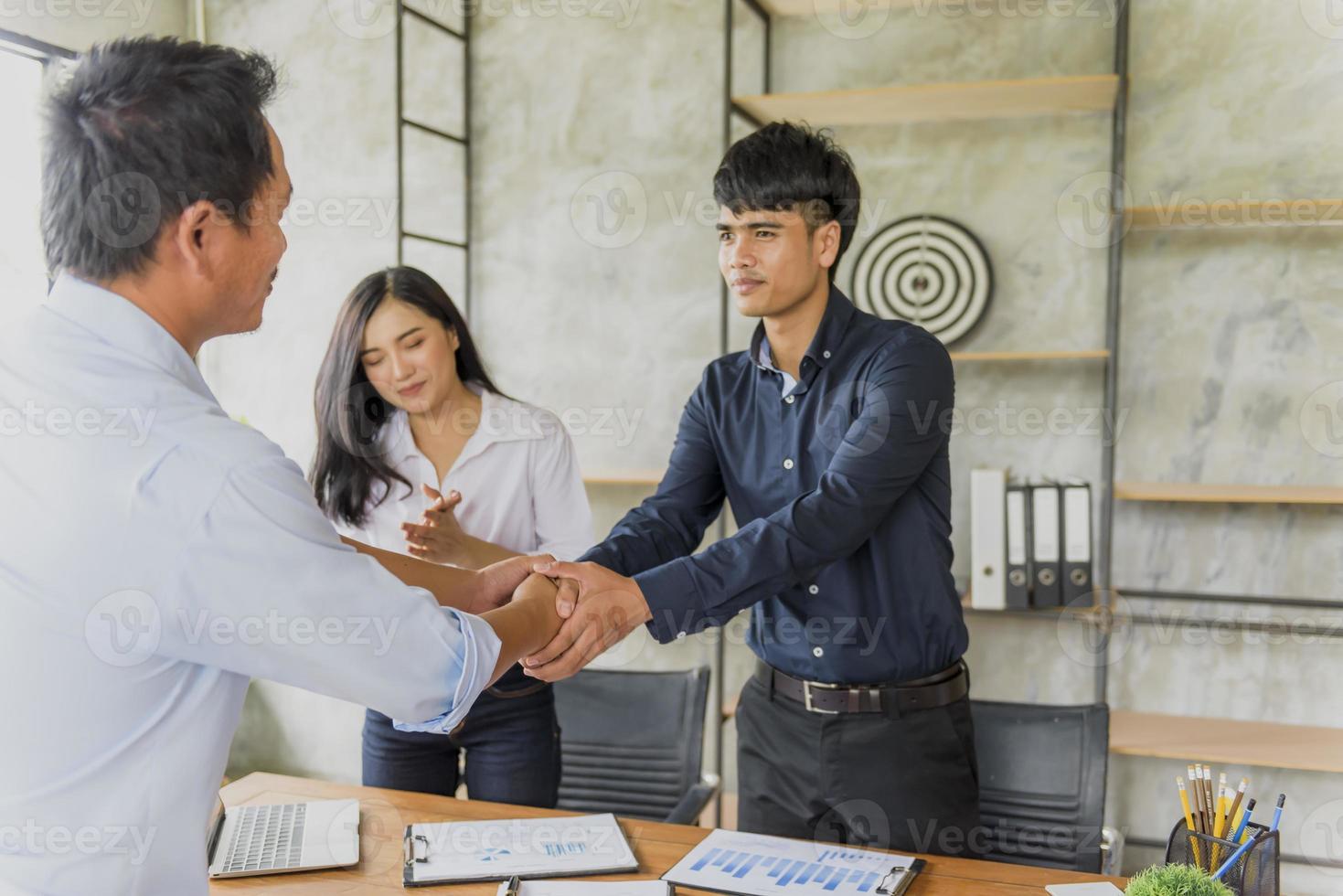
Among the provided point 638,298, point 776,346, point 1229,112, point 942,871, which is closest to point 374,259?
point 638,298

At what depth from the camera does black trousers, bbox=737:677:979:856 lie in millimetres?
1886

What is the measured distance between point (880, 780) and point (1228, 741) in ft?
5.51

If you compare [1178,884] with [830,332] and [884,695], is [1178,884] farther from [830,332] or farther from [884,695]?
[830,332]

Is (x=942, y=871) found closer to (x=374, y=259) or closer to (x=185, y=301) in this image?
(x=185, y=301)

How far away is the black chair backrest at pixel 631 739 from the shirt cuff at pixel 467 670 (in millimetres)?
1237

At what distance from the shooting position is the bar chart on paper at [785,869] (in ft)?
4.88

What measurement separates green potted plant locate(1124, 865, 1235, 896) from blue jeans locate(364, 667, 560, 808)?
3.87 feet

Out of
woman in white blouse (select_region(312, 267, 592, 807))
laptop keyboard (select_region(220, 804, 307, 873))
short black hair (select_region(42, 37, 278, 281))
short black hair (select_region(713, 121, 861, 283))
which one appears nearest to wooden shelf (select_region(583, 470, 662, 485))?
woman in white blouse (select_region(312, 267, 592, 807))

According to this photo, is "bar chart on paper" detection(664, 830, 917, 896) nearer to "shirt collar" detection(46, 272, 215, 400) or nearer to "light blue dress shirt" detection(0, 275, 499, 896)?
"light blue dress shirt" detection(0, 275, 499, 896)

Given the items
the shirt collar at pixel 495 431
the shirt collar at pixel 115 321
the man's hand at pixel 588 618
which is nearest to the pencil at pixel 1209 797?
the man's hand at pixel 588 618

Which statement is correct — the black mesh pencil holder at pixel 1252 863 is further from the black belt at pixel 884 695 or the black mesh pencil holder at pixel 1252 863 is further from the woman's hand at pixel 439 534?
the woman's hand at pixel 439 534

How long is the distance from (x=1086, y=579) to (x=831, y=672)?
4.49ft

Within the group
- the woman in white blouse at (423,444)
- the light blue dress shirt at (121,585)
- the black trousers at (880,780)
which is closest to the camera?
the light blue dress shirt at (121,585)

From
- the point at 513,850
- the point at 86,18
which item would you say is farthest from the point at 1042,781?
the point at 86,18
